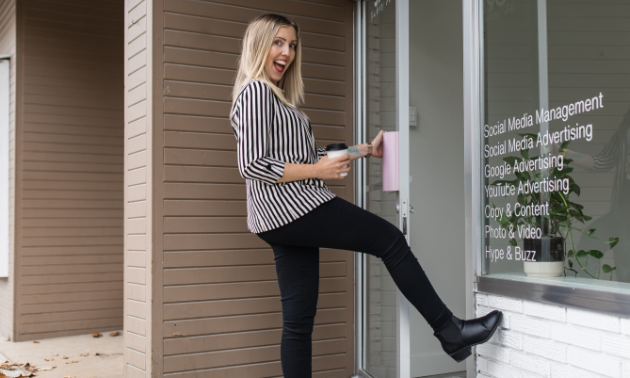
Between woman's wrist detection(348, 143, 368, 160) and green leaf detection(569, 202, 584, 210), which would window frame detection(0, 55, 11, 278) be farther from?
green leaf detection(569, 202, 584, 210)

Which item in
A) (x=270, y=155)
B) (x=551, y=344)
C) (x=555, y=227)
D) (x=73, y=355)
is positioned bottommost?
(x=73, y=355)

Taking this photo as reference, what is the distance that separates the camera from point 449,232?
10.2 feet

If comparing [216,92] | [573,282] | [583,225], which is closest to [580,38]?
[583,225]

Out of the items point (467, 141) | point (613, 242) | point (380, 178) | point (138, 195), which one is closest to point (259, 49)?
point (467, 141)

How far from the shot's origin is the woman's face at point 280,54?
2.06 metres

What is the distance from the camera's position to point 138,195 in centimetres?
271

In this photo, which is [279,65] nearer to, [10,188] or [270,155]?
[270,155]

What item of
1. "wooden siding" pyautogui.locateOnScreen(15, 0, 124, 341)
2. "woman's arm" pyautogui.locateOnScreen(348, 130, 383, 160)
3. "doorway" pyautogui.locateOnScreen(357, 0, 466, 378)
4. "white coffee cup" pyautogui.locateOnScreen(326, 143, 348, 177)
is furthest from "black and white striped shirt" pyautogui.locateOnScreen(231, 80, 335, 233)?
"wooden siding" pyautogui.locateOnScreen(15, 0, 124, 341)

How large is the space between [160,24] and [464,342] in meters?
1.95

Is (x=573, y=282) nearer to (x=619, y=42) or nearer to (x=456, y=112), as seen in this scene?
(x=619, y=42)

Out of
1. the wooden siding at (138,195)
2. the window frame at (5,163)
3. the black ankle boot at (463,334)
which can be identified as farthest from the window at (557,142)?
the window frame at (5,163)

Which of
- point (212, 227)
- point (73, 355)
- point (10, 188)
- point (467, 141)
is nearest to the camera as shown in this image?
point (467, 141)

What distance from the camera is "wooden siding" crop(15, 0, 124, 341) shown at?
4.36 meters

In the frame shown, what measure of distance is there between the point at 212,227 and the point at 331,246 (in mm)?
952
